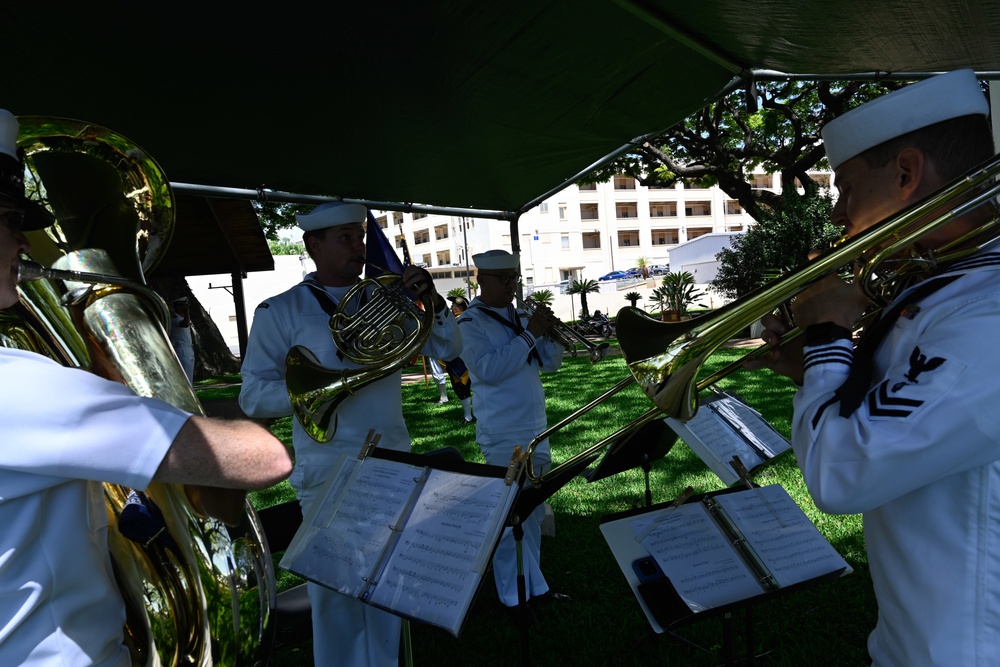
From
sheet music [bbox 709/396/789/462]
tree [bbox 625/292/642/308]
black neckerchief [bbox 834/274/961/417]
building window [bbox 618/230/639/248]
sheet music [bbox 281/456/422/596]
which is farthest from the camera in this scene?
building window [bbox 618/230/639/248]

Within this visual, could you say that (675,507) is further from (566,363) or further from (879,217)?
(566,363)

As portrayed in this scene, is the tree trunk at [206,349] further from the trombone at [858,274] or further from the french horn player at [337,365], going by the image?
the trombone at [858,274]

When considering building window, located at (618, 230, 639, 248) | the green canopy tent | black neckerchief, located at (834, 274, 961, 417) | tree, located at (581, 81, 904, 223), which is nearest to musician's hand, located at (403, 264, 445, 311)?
the green canopy tent

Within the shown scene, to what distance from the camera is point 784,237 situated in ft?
50.6

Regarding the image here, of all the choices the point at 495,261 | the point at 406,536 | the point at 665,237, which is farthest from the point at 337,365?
the point at 665,237

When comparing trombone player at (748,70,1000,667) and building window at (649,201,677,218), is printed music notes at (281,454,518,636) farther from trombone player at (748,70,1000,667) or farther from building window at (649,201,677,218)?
building window at (649,201,677,218)

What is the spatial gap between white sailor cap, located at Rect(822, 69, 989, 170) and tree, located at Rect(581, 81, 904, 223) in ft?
32.3

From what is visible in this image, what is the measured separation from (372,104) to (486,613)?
296 centimetres

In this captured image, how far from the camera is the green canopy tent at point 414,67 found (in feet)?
8.04

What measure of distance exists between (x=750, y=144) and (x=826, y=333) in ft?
45.3

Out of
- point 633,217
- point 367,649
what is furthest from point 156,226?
point 633,217

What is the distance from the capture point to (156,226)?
1782 millimetres

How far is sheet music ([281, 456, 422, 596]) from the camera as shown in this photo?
6.13ft

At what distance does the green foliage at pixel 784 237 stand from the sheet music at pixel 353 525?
1382cm
